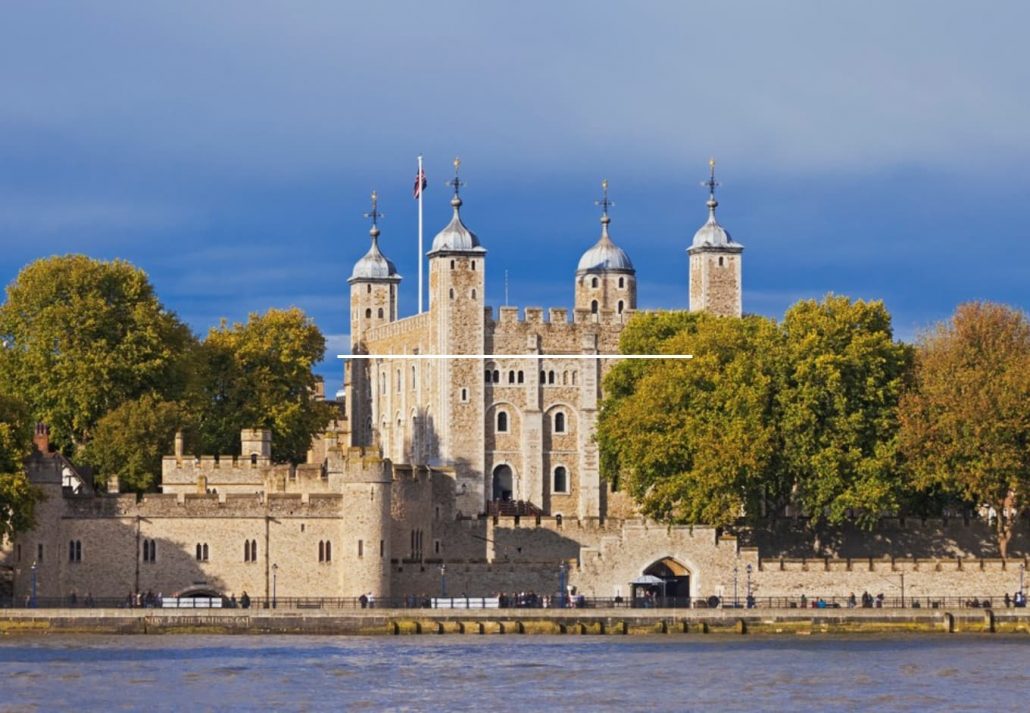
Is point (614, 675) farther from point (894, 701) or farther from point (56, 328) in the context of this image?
point (56, 328)

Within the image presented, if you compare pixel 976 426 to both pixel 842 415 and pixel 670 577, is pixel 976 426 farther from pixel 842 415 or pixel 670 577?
pixel 670 577

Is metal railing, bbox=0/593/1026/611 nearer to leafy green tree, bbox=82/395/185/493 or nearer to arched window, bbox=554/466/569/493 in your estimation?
leafy green tree, bbox=82/395/185/493

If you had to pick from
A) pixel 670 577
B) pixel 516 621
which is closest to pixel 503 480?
pixel 670 577

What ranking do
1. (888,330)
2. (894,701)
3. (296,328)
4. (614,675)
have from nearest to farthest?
(894,701)
(614,675)
(888,330)
(296,328)

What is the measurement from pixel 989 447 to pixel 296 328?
30.5 m

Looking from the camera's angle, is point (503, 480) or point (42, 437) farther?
point (503, 480)

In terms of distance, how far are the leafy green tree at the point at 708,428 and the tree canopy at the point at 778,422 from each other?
0.14 feet

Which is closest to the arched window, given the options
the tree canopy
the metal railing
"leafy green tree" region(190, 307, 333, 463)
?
"leafy green tree" region(190, 307, 333, 463)

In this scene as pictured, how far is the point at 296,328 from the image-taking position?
110 m

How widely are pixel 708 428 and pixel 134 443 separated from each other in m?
17.4

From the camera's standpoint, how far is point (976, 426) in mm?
88125

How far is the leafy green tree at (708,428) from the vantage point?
295ft

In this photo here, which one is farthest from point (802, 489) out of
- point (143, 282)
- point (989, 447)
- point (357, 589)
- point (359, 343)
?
point (359, 343)

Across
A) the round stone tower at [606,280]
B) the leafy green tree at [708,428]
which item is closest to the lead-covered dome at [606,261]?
the round stone tower at [606,280]
